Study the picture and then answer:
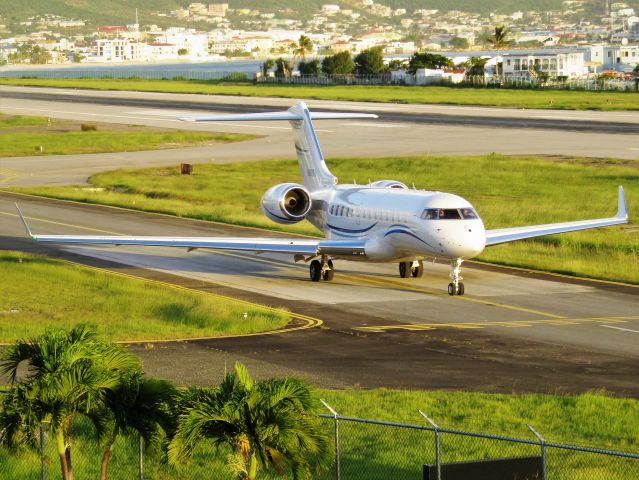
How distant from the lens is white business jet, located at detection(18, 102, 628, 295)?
138 feet

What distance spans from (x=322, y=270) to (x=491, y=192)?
27.1 metres

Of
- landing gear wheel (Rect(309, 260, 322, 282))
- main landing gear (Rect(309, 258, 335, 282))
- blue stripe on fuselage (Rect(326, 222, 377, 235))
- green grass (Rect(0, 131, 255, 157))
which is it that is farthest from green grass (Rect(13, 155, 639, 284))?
green grass (Rect(0, 131, 255, 157))

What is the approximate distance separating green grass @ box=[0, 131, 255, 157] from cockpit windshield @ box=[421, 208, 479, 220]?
66309 mm

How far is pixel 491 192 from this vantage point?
236ft

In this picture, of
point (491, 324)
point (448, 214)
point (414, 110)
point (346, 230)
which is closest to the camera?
point (491, 324)

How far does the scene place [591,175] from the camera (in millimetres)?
76938

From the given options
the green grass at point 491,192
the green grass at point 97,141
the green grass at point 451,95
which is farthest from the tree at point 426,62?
the green grass at point 491,192

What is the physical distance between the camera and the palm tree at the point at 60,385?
1788cm

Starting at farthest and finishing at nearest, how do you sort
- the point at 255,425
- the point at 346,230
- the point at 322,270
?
1. the point at 322,270
2. the point at 346,230
3. the point at 255,425

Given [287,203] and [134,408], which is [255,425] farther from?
[287,203]

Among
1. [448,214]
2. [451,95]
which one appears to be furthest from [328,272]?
[451,95]

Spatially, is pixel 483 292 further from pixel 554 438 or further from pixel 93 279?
pixel 554 438

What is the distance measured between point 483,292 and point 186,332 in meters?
11.4

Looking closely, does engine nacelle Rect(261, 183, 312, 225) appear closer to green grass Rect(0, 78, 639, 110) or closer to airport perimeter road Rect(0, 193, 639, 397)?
airport perimeter road Rect(0, 193, 639, 397)
